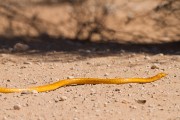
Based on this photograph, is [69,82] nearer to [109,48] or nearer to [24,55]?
[24,55]

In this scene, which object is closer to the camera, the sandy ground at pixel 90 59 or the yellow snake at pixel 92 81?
the sandy ground at pixel 90 59

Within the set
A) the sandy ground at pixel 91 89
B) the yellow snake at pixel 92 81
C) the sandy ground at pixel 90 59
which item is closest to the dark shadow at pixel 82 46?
the sandy ground at pixel 90 59

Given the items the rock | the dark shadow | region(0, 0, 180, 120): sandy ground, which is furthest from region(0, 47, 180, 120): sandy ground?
the rock

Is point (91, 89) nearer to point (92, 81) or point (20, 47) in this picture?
point (92, 81)

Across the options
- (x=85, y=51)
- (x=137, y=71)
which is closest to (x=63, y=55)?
(x=85, y=51)

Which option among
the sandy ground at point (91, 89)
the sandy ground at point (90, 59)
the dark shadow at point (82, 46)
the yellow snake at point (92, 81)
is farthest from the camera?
the dark shadow at point (82, 46)

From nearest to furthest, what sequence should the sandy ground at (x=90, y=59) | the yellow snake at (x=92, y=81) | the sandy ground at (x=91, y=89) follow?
1. the sandy ground at (x=91, y=89)
2. the sandy ground at (x=90, y=59)
3. the yellow snake at (x=92, y=81)

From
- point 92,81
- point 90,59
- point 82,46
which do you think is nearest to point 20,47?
point 82,46

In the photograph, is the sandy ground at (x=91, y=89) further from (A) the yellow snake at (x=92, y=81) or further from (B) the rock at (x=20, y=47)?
(B) the rock at (x=20, y=47)
